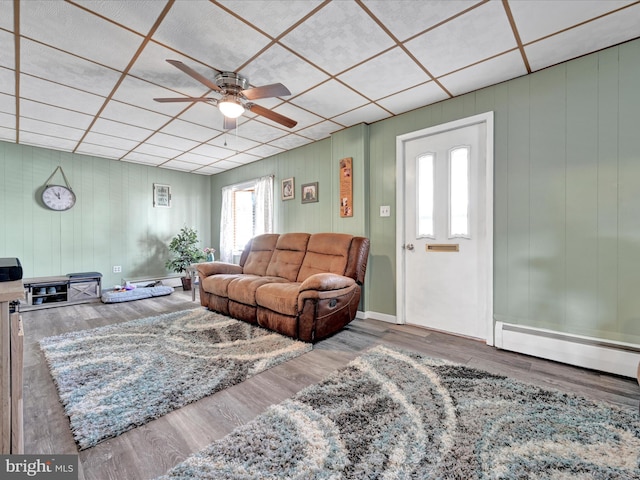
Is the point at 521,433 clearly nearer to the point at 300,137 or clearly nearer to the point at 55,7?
the point at 55,7

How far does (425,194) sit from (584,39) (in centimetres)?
163

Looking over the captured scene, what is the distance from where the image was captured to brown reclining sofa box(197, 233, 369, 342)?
263 cm

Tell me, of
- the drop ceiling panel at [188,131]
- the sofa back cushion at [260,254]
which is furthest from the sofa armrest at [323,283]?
the drop ceiling panel at [188,131]

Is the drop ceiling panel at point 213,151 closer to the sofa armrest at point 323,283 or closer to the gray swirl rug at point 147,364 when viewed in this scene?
the gray swirl rug at point 147,364

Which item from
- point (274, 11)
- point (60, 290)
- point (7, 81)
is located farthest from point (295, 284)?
point (60, 290)

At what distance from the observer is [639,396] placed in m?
1.77

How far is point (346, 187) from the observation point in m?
3.68

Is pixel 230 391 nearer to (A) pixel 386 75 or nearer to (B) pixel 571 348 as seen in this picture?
(B) pixel 571 348

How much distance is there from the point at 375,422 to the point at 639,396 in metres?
1.75

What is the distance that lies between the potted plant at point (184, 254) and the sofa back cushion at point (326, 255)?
297 cm

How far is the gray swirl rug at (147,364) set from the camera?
159 cm

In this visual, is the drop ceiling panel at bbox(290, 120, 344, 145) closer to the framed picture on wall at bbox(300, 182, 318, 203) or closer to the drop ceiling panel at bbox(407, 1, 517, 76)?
the framed picture on wall at bbox(300, 182, 318, 203)

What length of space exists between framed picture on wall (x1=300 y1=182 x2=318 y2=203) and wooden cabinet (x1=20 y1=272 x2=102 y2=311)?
3.49m

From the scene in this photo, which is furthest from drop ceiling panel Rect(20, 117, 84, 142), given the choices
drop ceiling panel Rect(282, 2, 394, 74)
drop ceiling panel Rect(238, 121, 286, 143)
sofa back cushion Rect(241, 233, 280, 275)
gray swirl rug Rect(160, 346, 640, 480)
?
gray swirl rug Rect(160, 346, 640, 480)
